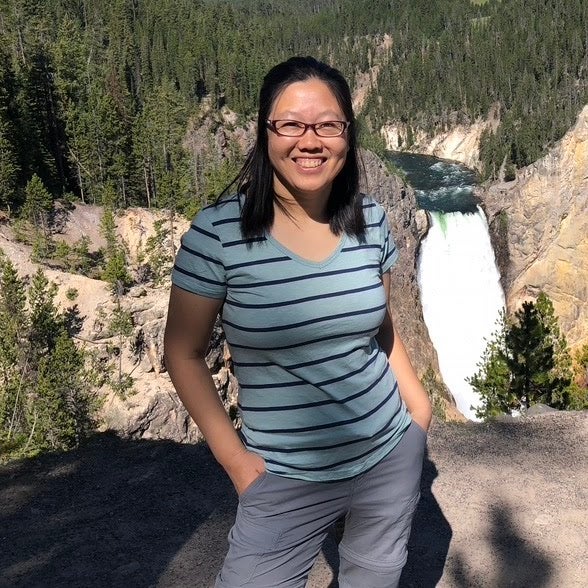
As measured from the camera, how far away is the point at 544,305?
1104 inches

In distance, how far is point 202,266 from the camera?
2.05m

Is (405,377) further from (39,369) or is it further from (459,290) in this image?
Result: (459,290)

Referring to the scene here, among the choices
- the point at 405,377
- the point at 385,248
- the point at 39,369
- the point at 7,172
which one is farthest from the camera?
the point at 7,172

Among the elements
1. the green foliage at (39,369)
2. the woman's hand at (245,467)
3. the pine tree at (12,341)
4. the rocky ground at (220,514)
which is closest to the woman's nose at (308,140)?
the woman's hand at (245,467)

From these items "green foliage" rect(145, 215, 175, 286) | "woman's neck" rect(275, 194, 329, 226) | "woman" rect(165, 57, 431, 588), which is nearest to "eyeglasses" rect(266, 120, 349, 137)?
"woman" rect(165, 57, 431, 588)

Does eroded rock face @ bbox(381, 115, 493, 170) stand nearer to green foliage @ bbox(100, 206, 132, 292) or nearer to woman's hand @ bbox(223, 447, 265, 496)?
green foliage @ bbox(100, 206, 132, 292)

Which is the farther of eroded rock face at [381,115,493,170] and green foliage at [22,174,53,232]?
eroded rock face at [381,115,493,170]

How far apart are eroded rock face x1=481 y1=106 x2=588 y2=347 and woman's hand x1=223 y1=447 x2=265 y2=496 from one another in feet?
143

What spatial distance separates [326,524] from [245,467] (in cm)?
45

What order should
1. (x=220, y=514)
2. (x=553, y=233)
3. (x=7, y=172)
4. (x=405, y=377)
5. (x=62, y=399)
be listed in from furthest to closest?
(x=553, y=233)
(x=7, y=172)
(x=62, y=399)
(x=220, y=514)
(x=405, y=377)

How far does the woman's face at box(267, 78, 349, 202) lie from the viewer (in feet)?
7.01

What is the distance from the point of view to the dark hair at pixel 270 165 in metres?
2.12

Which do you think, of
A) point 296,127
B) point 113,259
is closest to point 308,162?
point 296,127

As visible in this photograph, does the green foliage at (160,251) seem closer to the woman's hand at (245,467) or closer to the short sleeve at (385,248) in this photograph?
the short sleeve at (385,248)
